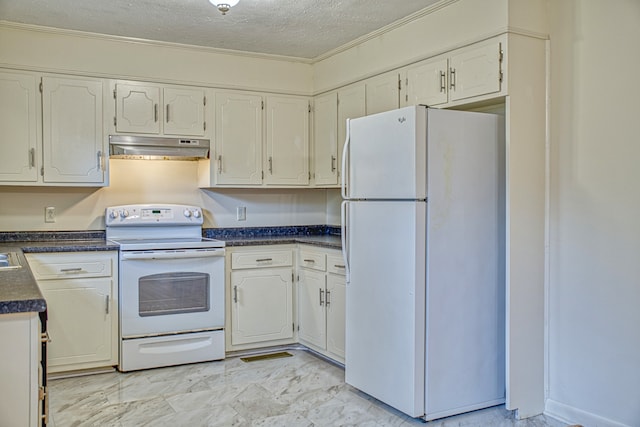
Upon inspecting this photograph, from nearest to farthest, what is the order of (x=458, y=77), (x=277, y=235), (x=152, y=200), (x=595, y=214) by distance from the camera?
(x=595, y=214), (x=458, y=77), (x=152, y=200), (x=277, y=235)

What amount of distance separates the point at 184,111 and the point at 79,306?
160 cm

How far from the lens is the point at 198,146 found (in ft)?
14.4

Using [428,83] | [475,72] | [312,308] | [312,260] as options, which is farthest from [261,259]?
[475,72]

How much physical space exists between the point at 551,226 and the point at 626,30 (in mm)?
1033

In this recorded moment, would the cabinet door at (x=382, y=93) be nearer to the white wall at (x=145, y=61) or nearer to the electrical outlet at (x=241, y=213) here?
the white wall at (x=145, y=61)

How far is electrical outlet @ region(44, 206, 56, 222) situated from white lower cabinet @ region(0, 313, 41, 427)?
2.75m

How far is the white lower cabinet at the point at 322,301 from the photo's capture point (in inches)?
158

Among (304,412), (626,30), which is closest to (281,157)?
(304,412)

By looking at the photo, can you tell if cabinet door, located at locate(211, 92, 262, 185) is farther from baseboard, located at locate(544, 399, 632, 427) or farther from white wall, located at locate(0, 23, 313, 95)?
baseboard, located at locate(544, 399, 632, 427)

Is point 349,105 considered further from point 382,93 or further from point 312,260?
point 312,260

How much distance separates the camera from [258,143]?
4.67 meters

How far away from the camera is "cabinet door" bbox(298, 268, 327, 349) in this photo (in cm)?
423

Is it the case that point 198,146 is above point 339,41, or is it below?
below

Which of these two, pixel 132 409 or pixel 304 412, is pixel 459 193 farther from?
pixel 132 409
